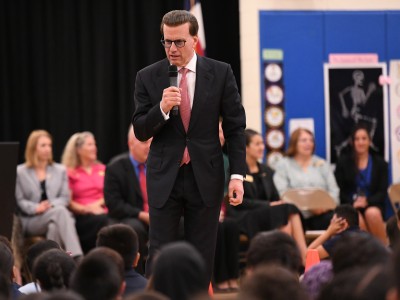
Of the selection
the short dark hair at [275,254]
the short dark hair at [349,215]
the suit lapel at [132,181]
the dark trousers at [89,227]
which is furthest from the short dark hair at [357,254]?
the dark trousers at [89,227]

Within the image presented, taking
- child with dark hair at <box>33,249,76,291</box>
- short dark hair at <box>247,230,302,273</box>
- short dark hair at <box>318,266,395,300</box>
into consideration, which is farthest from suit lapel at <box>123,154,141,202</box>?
short dark hair at <box>318,266,395,300</box>

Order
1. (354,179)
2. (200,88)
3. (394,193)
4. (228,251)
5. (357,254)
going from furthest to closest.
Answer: (354,179), (394,193), (228,251), (200,88), (357,254)

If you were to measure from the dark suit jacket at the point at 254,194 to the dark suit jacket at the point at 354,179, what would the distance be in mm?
897

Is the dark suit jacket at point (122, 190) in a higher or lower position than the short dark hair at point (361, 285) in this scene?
lower

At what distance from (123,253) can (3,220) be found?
187cm

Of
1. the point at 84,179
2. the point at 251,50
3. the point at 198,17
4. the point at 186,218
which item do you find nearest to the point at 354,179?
the point at 251,50

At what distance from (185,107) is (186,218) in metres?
0.52

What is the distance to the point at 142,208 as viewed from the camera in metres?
6.98

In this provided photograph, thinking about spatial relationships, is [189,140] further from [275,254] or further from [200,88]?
[275,254]

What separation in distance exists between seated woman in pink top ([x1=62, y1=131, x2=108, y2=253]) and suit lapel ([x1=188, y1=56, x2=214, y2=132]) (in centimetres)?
336

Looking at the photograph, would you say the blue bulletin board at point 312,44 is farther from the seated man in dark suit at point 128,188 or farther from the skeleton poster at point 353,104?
the seated man in dark suit at point 128,188

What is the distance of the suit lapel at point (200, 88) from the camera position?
3852mm

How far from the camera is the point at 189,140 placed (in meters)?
3.84

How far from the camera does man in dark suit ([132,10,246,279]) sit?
381cm
